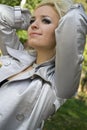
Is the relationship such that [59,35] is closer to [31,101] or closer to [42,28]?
[42,28]

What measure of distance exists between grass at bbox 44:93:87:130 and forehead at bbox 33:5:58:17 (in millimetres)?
5581

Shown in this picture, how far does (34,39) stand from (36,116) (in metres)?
0.49

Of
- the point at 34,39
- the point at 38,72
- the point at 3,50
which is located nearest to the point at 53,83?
the point at 38,72

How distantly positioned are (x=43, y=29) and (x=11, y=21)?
0.36 m

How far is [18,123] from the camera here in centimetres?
300

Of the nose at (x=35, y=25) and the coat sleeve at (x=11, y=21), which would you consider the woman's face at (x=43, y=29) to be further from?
the coat sleeve at (x=11, y=21)

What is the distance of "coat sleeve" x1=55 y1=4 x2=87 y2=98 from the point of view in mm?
2715

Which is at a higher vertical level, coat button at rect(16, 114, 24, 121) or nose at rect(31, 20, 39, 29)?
nose at rect(31, 20, 39, 29)

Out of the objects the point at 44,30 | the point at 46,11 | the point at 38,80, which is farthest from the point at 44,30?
the point at 38,80

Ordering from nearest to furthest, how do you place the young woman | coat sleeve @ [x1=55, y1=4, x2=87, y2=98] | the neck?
coat sleeve @ [x1=55, y1=4, x2=87, y2=98] < the young woman < the neck

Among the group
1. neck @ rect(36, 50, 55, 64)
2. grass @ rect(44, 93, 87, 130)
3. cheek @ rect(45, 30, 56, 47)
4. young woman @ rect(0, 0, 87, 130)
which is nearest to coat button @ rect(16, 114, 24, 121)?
young woman @ rect(0, 0, 87, 130)

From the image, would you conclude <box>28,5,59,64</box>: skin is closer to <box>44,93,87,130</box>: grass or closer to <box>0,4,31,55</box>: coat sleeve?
<box>0,4,31,55</box>: coat sleeve

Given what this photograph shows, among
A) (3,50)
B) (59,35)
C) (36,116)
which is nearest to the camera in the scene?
(59,35)

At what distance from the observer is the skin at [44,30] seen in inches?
119
